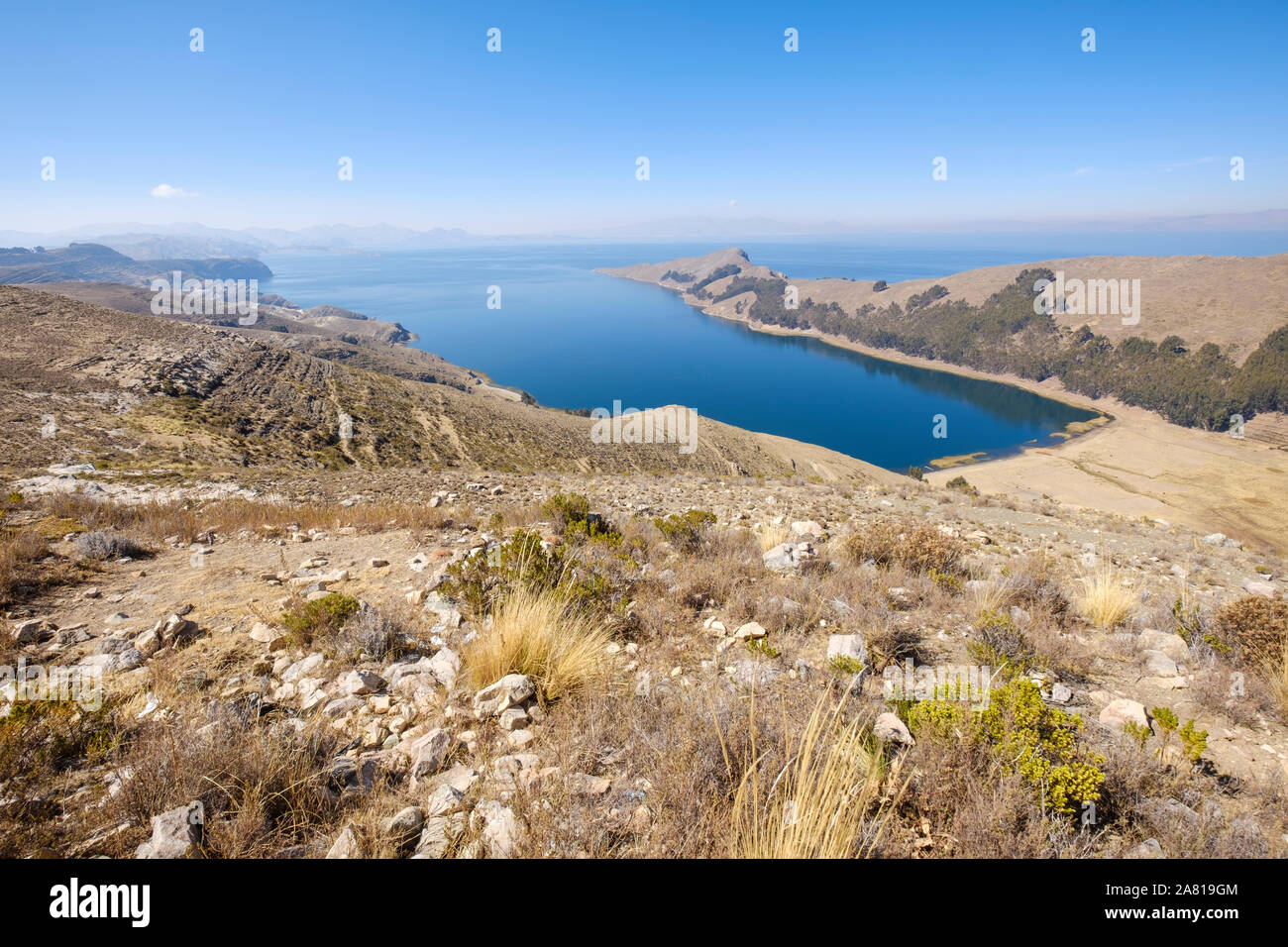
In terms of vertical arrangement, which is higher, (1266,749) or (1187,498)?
(1266,749)

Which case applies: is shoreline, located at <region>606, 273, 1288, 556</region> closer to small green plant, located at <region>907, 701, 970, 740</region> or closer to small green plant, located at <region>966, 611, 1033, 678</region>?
small green plant, located at <region>966, 611, 1033, 678</region>

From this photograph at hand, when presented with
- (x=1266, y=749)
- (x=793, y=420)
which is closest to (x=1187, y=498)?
(x=793, y=420)

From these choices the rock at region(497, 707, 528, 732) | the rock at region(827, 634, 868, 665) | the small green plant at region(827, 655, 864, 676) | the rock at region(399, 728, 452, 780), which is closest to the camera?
the rock at region(399, 728, 452, 780)

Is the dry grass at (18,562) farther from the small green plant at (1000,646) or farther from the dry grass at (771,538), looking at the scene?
the small green plant at (1000,646)

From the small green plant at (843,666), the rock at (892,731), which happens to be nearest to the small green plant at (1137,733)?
the rock at (892,731)

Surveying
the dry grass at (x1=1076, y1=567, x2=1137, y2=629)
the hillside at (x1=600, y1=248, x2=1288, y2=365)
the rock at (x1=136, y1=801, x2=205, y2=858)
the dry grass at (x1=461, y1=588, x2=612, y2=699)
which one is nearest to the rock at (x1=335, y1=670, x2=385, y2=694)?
the dry grass at (x1=461, y1=588, x2=612, y2=699)
